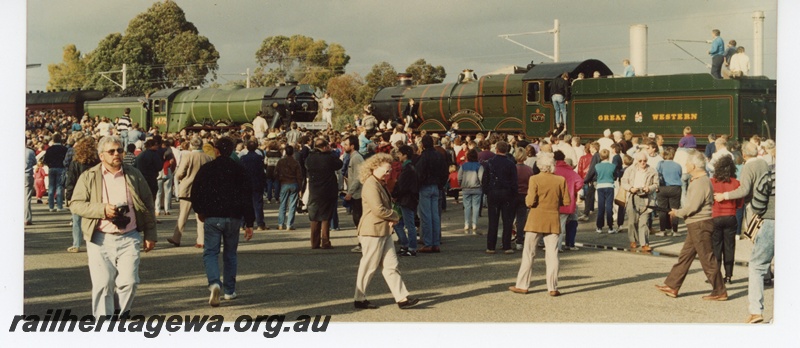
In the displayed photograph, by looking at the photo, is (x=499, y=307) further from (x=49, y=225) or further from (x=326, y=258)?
(x=49, y=225)

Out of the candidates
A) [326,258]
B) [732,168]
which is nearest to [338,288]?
[326,258]

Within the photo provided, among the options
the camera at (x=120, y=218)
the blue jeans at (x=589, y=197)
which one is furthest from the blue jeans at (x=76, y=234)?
the blue jeans at (x=589, y=197)

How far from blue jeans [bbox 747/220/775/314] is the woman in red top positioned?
1.14 metres

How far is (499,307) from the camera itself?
9773 millimetres

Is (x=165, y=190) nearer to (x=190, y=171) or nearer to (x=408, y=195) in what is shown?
(x=190, y=171)

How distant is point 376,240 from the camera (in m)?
9.48

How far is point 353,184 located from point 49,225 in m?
7.12

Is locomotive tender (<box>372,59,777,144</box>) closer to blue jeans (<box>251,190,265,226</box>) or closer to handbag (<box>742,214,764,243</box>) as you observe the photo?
blue jeans (<box>251,190,265,226</box>)

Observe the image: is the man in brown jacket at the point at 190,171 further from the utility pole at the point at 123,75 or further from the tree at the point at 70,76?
the utility pole at the point at 123,75

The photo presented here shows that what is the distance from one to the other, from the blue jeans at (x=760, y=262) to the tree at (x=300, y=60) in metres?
38.7

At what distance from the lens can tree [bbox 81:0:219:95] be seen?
33844 mm

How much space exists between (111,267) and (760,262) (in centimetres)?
640

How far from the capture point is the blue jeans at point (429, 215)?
1398 centimetres

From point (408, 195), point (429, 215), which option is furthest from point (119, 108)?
point (408, 195)
